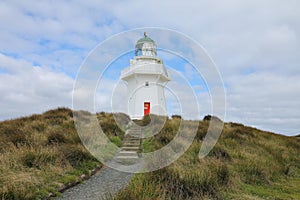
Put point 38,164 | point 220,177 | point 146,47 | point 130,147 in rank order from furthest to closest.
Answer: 1. point 146,47
2. point 130,147
3. point 38,164
4. point 220,177

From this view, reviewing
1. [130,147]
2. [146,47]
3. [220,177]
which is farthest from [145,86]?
[220,177]

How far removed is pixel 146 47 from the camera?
70.2ft

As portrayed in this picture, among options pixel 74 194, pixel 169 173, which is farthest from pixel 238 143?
pixel 74 194

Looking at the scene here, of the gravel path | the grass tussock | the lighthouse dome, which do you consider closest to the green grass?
the gravel path

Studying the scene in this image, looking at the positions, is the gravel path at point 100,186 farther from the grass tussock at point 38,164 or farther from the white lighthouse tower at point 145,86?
the white lighthouse tower at point 145,86

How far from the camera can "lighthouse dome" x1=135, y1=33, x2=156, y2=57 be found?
21.4 metres

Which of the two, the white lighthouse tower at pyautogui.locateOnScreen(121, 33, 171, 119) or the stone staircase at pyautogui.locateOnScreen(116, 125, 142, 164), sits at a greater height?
the white lighthouse tower at pyautogui.locateOnScreen(121, 33, 171, 119)

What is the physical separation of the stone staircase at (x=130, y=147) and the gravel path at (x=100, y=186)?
4.71 ft

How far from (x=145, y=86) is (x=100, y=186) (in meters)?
14.2

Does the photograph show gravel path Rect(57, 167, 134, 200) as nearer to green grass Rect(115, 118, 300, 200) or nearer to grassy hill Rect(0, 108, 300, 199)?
grassy hill Rect(0, 108, 300, 199)

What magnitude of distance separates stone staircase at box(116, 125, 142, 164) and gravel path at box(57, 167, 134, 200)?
56.6 inches

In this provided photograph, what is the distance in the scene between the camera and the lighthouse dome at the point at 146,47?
21359 mm

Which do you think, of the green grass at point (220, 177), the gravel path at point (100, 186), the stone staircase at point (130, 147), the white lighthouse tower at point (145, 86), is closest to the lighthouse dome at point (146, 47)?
the white lighthouse tower at point (145, 86)

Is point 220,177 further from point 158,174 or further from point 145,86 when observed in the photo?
point 145,86
